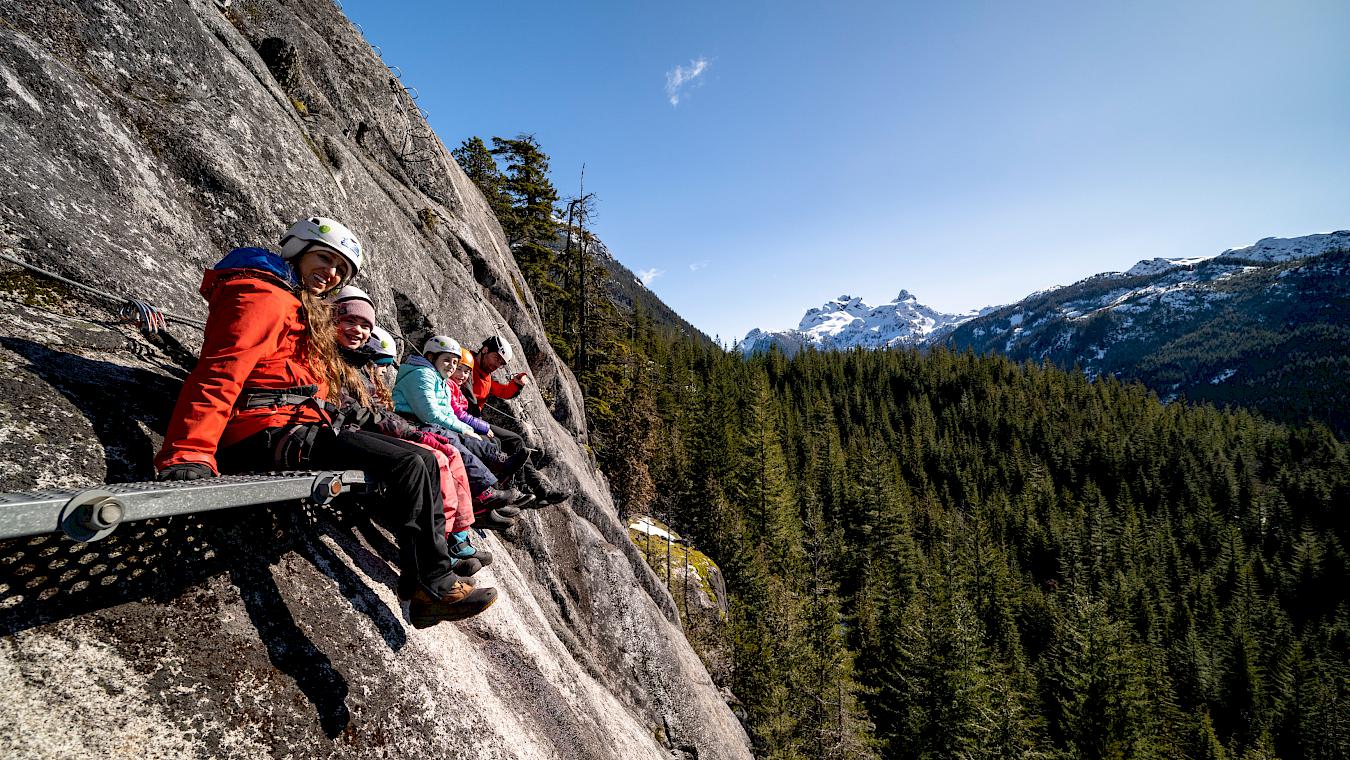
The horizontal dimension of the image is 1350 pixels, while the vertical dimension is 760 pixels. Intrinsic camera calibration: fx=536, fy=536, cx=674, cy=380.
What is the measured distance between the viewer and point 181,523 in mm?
3070

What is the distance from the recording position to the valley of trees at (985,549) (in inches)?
1401

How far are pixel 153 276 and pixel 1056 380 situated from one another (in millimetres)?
174751

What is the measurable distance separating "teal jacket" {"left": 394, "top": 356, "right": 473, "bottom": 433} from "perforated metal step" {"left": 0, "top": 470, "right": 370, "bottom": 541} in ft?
9.20

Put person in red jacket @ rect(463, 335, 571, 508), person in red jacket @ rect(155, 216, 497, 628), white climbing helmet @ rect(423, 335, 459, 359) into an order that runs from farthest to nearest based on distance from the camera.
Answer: person in red jacket @ rect(463, 335, 571, 508) < white climbing helmet @ rect(423, 335, 459, 359) < person in red jacket @ rect(155, 216, 497, 628)

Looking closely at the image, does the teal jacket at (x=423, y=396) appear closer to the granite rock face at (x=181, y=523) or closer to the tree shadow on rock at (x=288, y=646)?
the granite rock face at (x=181, y=523)

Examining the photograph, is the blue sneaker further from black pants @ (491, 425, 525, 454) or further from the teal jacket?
black pants @ (491, 425, 525, 454)

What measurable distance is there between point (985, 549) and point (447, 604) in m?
82.5

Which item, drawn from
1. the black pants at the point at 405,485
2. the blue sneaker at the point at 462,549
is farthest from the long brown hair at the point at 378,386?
the black pants at the point at 405,485

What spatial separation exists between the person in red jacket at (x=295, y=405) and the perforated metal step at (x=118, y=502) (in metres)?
0.49

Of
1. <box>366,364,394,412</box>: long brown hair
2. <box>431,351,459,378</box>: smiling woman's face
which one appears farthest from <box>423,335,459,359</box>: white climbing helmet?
<box>366,364,394,412</box>: long brown hair

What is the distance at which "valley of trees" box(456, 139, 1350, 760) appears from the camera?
35594 millimetres

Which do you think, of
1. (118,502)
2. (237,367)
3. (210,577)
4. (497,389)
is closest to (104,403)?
(237,367)

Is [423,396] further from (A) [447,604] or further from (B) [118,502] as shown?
(B) [118,502]

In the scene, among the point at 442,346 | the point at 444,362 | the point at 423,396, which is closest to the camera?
the point at 423,396
